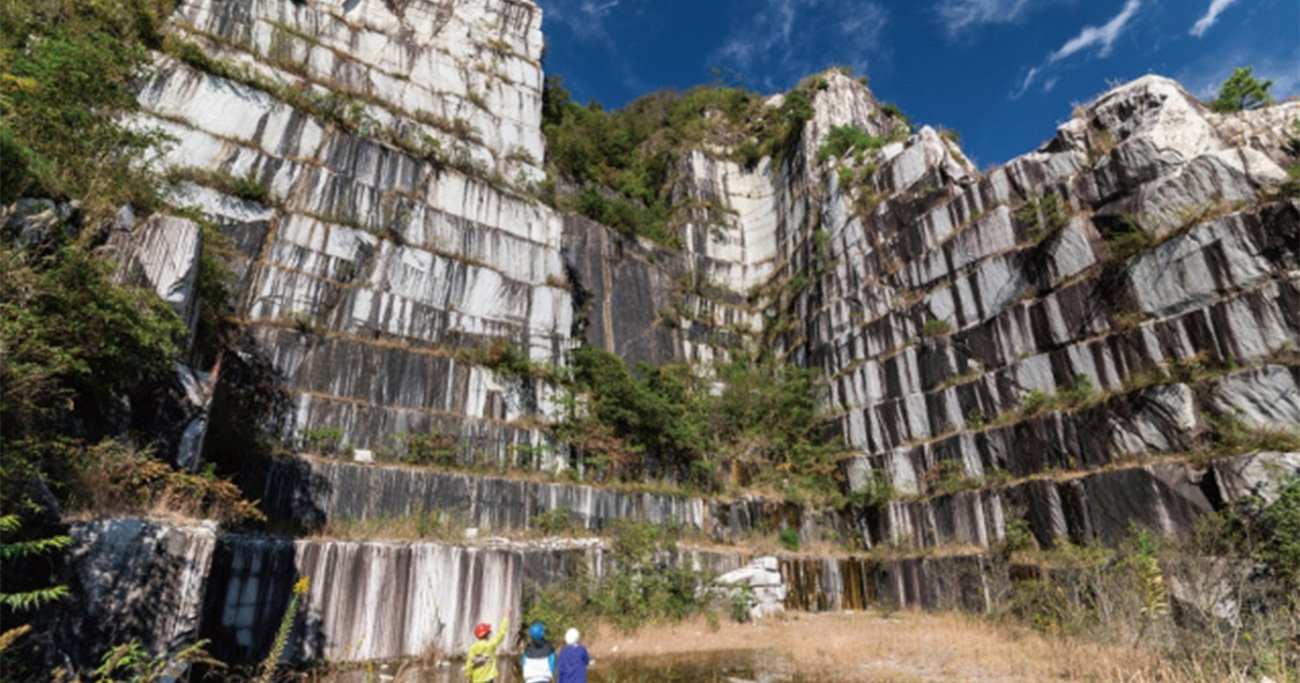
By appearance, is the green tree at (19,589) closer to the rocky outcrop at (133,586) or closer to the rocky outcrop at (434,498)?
the rocky outcrop at (133,586)

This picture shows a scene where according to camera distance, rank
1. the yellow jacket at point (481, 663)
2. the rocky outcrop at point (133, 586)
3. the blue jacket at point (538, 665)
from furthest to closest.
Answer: the yellow jacket at point (481, 663), the blue jacket at point (538, 665), the rocky outcrop at point (133, 586)

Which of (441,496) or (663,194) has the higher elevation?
(663,194)

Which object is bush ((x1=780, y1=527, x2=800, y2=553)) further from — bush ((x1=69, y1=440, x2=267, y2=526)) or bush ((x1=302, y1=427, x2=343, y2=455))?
bush ((x1=69, y1=440, x2=267, y2=526))

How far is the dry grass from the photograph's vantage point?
10.0 metres

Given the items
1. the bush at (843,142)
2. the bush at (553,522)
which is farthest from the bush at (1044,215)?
the bush at (553,522)

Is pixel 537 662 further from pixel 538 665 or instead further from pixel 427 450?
pixel 427 450

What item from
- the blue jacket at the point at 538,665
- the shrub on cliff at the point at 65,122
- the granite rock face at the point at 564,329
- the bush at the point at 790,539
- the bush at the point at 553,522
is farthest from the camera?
the bush at the point at 790,539

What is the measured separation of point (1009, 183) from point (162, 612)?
23831 millimetres

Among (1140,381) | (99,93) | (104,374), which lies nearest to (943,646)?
(1140,381)

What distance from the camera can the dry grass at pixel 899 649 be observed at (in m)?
10.0

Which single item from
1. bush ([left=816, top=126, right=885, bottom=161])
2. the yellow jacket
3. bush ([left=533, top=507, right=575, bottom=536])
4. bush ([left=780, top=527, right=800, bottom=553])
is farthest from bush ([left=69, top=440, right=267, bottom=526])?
bush ([left=816, top=126, right=885, bottom=161])

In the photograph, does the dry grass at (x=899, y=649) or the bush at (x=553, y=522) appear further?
the bush at (x=553, y=522)

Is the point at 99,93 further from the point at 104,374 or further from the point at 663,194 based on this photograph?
the point at 663,194

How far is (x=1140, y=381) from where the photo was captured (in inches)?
602
